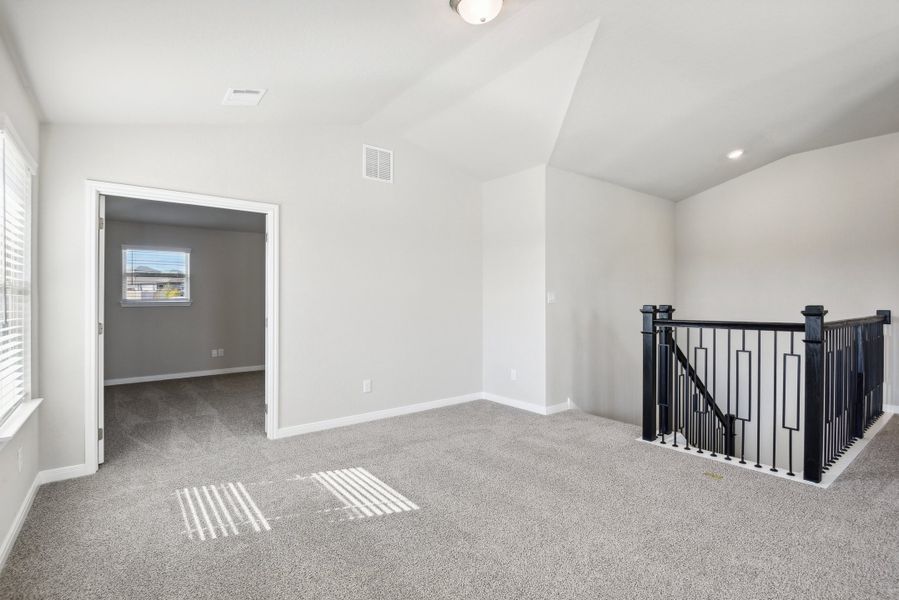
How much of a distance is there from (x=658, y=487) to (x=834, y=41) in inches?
121

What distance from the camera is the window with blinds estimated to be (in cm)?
229

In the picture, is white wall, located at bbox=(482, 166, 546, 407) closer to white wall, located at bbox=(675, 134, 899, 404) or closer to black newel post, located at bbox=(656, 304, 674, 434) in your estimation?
black newel post, located at bbox=(656, 304, 674, 434)

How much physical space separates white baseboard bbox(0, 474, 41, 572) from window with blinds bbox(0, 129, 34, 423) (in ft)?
1.69

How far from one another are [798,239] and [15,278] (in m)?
6.81

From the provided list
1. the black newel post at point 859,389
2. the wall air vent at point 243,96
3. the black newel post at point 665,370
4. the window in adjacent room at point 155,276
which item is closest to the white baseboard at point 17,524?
the wall air vent at point 243,96

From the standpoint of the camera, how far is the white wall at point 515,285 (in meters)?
4.69

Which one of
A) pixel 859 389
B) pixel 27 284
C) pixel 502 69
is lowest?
pixel 859 389

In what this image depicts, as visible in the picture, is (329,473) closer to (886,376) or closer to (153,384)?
(153,384)

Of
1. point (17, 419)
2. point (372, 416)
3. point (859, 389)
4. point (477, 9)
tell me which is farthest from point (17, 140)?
point (859, 389)

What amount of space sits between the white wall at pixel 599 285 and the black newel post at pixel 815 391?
2.15m

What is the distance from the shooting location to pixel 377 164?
448cm

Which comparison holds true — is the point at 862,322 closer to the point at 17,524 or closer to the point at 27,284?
the point at 17,524

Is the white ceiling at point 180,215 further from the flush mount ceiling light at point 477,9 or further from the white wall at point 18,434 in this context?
the flush mount ceiling light at point 477,9

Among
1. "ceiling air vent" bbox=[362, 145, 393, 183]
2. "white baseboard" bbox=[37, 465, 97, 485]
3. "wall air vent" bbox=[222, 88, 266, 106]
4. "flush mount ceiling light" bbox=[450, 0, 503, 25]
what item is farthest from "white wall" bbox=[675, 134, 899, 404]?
"white baseboard" bbox=[37, 465, 97, 485]
